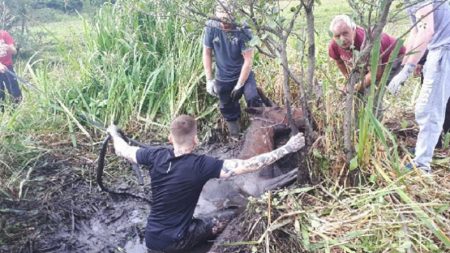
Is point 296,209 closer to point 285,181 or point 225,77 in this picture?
point 285,181

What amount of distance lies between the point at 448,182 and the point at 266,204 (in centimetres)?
117

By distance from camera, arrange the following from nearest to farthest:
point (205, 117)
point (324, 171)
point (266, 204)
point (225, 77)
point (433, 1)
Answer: point (433, 1) < point (266, 204) < point (324, 171) < point (225, 77) < point (205, 117)

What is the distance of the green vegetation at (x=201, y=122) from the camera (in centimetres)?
268

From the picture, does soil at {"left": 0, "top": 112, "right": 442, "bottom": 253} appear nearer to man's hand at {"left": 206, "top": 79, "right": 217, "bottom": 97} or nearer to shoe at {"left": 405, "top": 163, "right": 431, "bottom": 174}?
shoe at {"left": 405, "top": 163, "right": 431, "bottom": 174}

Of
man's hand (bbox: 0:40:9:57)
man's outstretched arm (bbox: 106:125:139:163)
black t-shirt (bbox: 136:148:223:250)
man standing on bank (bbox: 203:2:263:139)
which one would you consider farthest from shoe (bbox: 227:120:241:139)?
man's hand (bbox: 0:40:9:57)

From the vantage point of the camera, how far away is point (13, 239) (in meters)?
3.34

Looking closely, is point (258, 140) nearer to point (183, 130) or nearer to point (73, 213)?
point (183, 130)

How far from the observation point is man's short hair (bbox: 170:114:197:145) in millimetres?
2836

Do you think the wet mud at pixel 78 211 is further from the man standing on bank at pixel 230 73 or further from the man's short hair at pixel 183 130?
the man's short hair at pixel 183 130

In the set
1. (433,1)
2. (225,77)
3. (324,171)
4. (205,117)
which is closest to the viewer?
(433,1)

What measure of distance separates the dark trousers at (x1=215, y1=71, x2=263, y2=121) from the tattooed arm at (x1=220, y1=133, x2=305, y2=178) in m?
1.40

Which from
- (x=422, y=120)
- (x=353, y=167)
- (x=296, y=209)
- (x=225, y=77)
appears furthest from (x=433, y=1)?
(x=225, y=77)

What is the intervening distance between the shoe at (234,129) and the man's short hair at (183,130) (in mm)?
2004

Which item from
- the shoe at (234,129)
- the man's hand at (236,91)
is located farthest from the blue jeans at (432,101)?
the shoe at (234,129)
